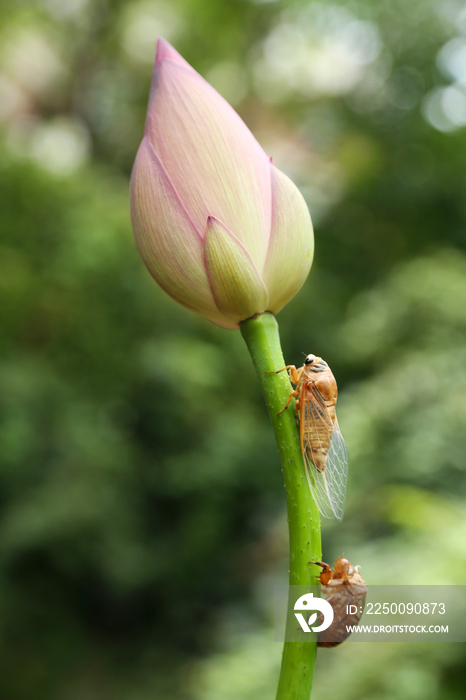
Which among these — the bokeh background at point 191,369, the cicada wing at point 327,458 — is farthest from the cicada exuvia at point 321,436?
the bokeh background at point 191,369

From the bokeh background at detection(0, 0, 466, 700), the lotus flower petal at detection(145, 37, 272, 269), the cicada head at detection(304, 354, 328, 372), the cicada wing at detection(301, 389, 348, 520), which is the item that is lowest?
the cicada wing at detection(301, 389, 348, 520)

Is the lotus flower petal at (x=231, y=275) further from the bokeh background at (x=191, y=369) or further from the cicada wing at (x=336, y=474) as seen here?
the bokeh background at (x=191, y=369)

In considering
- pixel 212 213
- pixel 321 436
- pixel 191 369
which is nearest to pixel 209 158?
pixel 212 213

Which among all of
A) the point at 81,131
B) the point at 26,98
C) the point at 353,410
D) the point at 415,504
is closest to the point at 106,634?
the point at 353,410

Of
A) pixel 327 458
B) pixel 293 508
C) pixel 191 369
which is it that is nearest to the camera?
pixel 293 508

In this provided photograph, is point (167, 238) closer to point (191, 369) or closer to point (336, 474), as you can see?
point (336, 474)

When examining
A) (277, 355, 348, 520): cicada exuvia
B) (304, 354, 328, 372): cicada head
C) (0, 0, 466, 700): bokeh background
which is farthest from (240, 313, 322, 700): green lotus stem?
(0, 0, 466, 700): bokeh background

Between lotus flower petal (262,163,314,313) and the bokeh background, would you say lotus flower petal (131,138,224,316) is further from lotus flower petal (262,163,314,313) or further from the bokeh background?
the bokeh background
